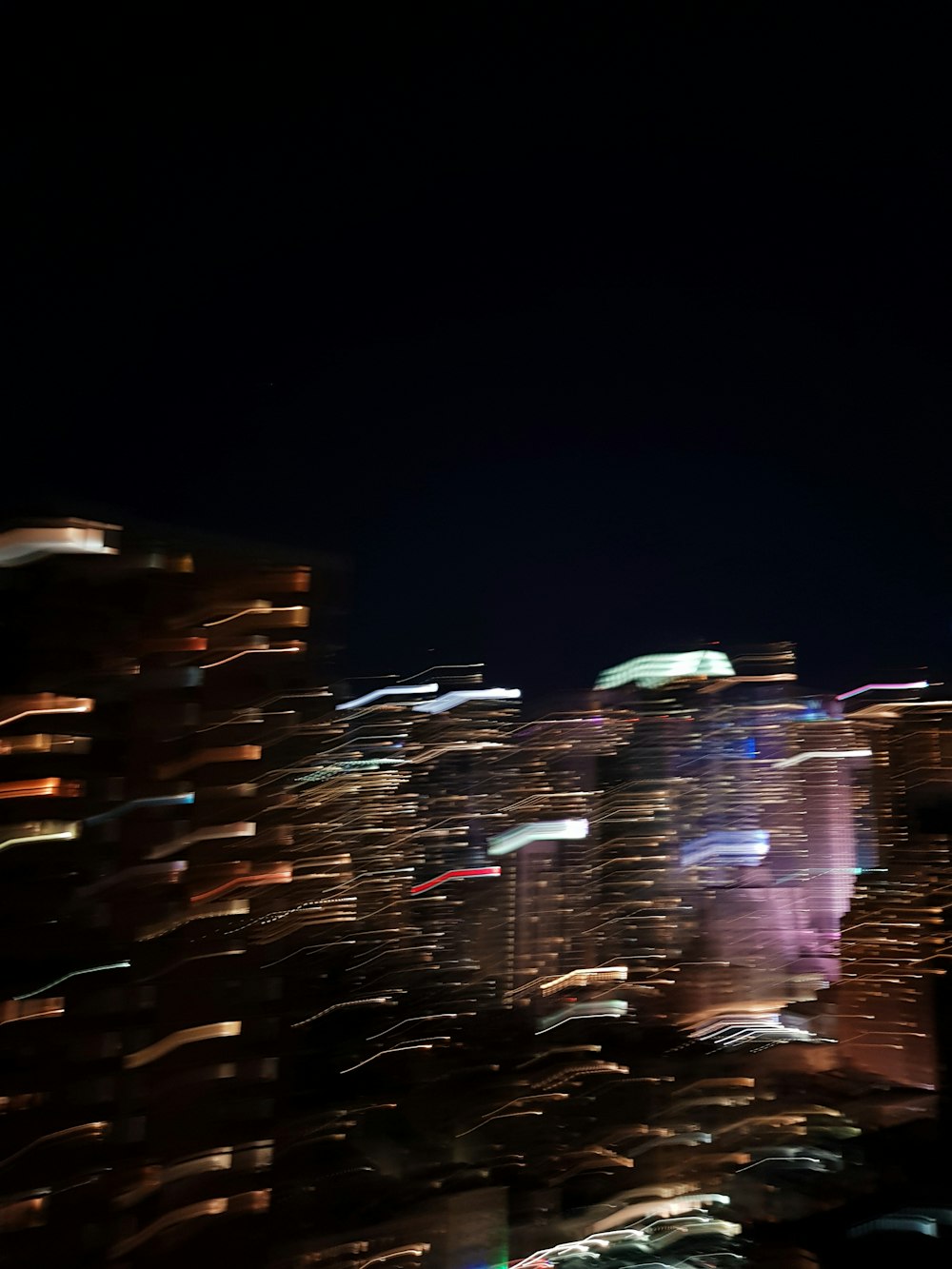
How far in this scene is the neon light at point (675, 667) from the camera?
7391 millimetres

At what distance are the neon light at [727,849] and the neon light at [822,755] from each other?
638 millimetres

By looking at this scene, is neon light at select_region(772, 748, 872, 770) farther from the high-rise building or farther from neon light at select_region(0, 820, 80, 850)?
neon light at select_region(0, 820, 80, 850)

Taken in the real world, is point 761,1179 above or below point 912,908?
below

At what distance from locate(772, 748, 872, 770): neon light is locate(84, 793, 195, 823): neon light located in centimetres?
582

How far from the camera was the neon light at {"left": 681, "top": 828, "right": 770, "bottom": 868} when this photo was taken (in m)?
7.59

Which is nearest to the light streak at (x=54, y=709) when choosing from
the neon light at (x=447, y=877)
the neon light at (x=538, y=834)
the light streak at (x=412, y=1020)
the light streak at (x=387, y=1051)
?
the light streak at (x=387, y=1051)

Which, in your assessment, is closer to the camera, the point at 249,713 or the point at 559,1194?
the point at 249,713

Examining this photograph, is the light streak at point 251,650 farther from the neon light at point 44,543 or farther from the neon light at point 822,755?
the neon light at point 822,755

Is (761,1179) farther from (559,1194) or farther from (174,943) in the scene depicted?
(174,943)

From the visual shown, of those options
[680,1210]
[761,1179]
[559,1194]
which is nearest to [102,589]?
[559,1194]

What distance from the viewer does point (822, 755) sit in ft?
23.3

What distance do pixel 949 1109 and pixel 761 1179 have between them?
3.22 ft

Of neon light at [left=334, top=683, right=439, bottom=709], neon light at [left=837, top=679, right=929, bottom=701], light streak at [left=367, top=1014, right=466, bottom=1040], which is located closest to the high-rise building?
neon light at [left=334, top=683, right=439, bottom=709]

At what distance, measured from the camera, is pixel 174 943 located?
168cm
